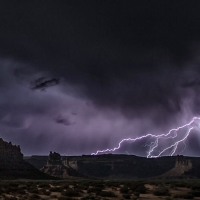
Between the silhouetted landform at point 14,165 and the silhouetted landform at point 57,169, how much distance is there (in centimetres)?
2521

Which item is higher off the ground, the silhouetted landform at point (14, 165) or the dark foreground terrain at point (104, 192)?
the silhouetted landform at point (14, 165)

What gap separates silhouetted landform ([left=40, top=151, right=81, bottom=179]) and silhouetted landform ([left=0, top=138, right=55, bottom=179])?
82.7 feet

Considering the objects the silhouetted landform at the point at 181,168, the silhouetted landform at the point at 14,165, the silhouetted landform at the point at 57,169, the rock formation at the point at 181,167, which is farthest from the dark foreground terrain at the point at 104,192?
the rock formation at the point at 181,167

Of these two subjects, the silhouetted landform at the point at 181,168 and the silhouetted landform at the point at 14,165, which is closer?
the silhouetted landform at the point at 14,165

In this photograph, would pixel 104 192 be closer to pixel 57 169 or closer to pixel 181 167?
pixel 57 169

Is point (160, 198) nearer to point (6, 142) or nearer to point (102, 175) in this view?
point (6, 142)

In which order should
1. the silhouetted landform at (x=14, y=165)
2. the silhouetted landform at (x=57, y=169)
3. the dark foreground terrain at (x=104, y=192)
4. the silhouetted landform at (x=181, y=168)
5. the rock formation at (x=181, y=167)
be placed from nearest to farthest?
the dark foreground terrain at (x=104, y=192)
the silhouetted landform at (x=14, y=165)
the silhouetted landform at (x=57, y=169)
the silhouetted landform at (x=181, y=168)
the rock formation at (x=181, y=167)

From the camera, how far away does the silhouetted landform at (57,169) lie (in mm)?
142125

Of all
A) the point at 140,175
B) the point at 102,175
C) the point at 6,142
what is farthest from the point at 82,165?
the point at 6,142

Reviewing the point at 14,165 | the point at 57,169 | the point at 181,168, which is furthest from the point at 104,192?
the point at 181,168

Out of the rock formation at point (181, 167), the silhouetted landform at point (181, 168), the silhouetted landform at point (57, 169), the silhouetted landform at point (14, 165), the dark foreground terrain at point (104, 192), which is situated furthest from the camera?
the rock formation at point (181, 167)

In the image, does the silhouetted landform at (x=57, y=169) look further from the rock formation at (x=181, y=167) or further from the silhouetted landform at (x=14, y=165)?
the rock formation at (x=181, y=167)

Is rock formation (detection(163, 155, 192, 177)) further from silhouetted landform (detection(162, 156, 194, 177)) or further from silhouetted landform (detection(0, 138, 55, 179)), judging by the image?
silhouetted landform (detection(0, 138, 55, 179))

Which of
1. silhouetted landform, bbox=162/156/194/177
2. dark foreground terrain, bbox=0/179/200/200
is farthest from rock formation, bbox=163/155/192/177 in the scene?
dark foreground terrain, bbox=0/179/200/200
